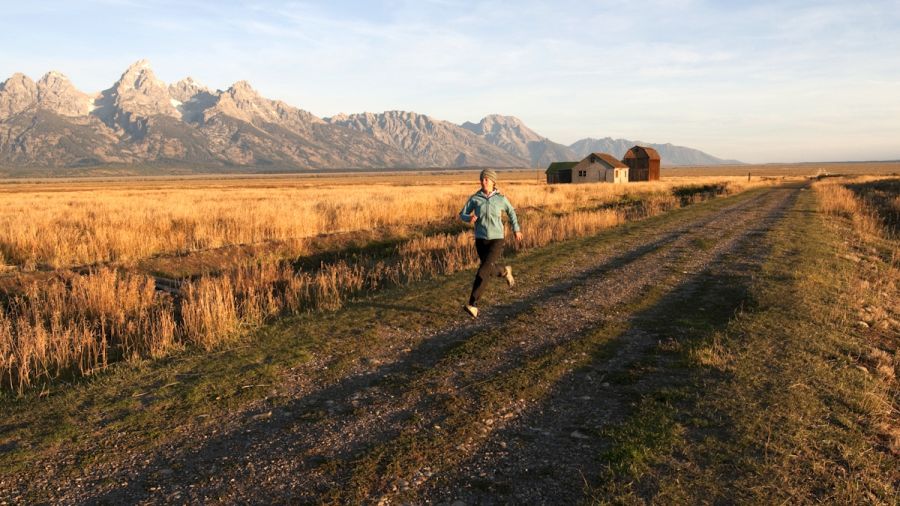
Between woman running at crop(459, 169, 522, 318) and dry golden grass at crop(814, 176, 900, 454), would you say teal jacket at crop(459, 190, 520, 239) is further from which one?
dry golden grass at crop(814, 176, 900, 454)

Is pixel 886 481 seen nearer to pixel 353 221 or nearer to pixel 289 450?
pixel 289 450

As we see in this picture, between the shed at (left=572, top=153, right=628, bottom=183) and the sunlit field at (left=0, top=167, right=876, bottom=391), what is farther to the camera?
the shed at (left=572, top=153, right=628, bottom=183)

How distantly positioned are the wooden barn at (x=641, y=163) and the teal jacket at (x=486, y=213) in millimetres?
89465

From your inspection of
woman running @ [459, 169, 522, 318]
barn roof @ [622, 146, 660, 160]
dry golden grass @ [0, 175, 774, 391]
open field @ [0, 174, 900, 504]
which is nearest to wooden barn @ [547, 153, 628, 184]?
barn roof @ [622, 146, 660, 160]

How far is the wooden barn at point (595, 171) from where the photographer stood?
83750 millimetres

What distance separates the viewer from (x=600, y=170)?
279ft

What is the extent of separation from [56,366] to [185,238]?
12865mm

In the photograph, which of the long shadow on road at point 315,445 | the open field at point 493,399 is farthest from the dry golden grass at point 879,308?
the long shadow on road at point 315,445

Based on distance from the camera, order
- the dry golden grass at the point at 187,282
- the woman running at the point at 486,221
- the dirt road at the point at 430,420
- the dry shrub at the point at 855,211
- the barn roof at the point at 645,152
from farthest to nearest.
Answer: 1. the barn roof at the point at 645,152
2. the dry shrub at the point at 855,211
3. the woman running at the point at 486,221
4. the dry golden grass at the point at 187,282
5. the dirt road at the point at 430,420

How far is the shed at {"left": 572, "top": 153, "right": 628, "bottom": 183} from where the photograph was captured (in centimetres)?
8362

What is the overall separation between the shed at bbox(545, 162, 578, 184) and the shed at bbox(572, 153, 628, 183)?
277cm

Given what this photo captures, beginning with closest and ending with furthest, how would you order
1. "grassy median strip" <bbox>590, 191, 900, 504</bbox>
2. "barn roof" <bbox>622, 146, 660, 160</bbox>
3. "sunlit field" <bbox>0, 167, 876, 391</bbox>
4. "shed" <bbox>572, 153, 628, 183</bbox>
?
"grassy median strip" <bbox>590, 191, 900, 504</bbox> → "sunlit field" <bbox>0, 167, 876, 391</bbox> → "shed" <bbox>572, 153, 628, 183</bbox> → "barn roof" <bbox>622, 146, 660, 160</bbox>

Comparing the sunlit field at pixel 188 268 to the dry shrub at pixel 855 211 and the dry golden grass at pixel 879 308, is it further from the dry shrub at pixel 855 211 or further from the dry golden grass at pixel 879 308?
the dry shrub at pixel 855 211

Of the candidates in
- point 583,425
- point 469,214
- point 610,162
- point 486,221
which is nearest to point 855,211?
point 486,221
